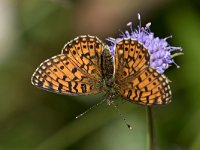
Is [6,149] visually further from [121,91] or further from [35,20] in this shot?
[121,91]

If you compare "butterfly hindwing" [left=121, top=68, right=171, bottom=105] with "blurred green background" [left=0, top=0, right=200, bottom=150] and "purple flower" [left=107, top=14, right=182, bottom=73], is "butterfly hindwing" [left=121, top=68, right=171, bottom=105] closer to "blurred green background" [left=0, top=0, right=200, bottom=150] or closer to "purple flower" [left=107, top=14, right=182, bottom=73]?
"purple flower" [left=107, top=14, right=182, bottom=73]

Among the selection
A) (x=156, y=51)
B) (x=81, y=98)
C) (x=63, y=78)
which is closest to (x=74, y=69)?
(x=63, y=78)

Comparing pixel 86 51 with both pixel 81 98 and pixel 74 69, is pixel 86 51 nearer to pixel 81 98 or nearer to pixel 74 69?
pixel 74 69

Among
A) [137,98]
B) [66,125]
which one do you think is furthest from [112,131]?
[137,98]

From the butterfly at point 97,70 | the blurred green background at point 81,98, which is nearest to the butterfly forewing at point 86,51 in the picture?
the butterfly at point 97,70

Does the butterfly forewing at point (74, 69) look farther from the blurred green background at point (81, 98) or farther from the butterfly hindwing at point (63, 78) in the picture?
the blurred green background at point (81, 98)

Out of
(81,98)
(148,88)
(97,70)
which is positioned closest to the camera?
(148,88)

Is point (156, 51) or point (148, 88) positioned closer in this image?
point (148, 88)
